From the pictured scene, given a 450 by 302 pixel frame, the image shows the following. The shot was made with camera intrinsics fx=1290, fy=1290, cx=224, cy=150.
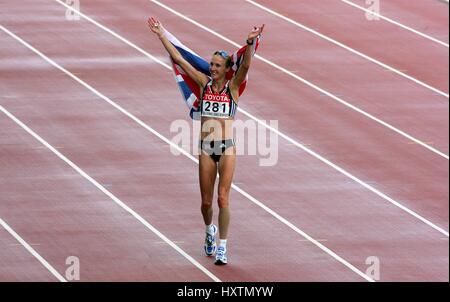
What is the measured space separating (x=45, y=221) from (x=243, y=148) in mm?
3794

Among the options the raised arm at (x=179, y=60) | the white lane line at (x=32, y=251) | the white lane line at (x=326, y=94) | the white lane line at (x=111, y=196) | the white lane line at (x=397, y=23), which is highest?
the raised arm at (x=179, y=60)

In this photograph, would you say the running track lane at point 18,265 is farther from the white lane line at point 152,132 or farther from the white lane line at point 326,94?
the white lane line at point 326,94

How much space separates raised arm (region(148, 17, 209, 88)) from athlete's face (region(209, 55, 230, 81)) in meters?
0.24

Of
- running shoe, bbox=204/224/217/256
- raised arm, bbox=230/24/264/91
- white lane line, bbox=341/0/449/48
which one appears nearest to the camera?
raised arm, bbox=230/24/264/91

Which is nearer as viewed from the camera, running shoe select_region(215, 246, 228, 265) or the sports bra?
the sports bra

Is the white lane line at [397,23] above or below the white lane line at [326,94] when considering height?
above

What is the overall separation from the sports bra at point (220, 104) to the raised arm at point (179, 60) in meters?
0.21

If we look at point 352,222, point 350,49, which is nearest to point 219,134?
point 352,222

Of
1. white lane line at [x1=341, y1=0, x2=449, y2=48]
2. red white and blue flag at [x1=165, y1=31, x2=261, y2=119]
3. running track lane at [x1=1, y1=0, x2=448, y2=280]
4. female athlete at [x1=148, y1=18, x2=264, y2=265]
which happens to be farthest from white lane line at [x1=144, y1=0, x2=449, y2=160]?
female athlete at [x1=148, y1=18, x2=264, y2=265]

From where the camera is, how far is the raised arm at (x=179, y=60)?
1295cm

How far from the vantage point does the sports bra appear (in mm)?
12773

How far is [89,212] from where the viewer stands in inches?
573

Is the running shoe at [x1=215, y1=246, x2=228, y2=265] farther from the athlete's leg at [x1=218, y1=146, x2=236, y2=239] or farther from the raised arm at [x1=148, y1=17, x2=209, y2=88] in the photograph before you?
the raised arm at [x1=148, y1=17, x2=209, y2=88]

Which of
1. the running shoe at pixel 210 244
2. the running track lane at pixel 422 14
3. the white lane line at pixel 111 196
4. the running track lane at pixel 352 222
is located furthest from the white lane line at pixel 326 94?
the running shoe at pixel 210 244
